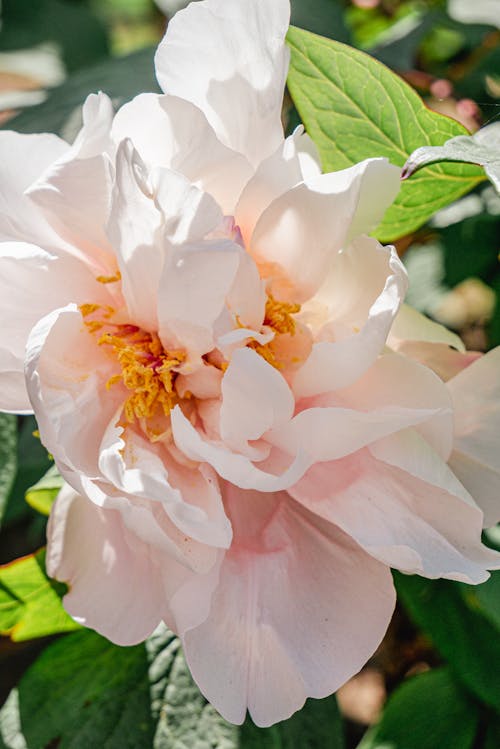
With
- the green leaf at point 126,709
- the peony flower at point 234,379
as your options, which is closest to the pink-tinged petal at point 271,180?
the peony flower at point 234,379

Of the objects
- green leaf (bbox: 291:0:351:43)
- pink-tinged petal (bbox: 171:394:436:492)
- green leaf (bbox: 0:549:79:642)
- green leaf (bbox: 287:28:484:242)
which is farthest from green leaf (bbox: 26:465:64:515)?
green leaf (bbox: 291:0:351:43)

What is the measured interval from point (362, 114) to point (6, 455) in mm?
330

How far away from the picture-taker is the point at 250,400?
0.41m

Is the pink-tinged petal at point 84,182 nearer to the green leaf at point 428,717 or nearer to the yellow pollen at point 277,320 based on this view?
the yellow pollen at point 277,320

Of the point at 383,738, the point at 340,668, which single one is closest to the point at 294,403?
the point at 340,668

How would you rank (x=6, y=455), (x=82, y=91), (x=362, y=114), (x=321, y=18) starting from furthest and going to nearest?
(x=321, y=18)
(x=82, y=91)
(x=6, y=455)
(x=362, y=114)

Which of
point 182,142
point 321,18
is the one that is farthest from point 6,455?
point 321,18

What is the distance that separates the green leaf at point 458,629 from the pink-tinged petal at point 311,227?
0.93 feet

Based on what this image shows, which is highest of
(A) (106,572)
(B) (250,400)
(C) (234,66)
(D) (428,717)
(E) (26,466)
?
(C) (234,66)

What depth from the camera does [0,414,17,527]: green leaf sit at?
0.60 meters

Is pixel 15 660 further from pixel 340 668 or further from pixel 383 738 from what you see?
pixel 340 668

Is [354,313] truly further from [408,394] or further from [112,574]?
[112,574]

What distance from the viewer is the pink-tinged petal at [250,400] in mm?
392

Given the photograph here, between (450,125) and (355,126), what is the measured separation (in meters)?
0.06
